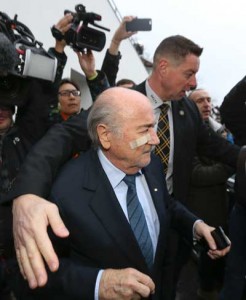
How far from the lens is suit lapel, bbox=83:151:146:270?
1302 mm

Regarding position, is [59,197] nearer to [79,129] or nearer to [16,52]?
[79,129]

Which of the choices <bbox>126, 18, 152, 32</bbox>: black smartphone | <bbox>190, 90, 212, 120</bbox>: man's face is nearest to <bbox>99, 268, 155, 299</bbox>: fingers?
<bbox>126, 18, 152, 32</bbox>: black smartphone

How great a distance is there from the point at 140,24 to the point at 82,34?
42cm

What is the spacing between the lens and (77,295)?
1.18 metres

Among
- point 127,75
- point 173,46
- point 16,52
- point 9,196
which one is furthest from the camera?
point 127,75

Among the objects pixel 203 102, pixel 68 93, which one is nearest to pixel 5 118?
pixel 68 93

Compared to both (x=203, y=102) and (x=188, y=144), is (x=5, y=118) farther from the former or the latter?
(x=203, y=102)

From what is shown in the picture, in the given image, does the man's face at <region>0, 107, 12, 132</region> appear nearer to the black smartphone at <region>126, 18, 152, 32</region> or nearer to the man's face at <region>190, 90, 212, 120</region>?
the black smartphone at <region>126, 18, 152, 32</region>

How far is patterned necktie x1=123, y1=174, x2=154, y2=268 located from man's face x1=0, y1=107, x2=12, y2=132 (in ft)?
2.43

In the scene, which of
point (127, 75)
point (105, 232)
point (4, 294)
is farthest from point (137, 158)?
point (127, 75)

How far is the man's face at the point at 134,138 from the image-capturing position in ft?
4.53

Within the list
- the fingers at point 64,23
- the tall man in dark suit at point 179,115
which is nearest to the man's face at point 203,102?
the tall man in dark suit at point 179,115

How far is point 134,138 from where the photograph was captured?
139 centimetres

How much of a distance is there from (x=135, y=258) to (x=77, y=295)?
261 millimetres
